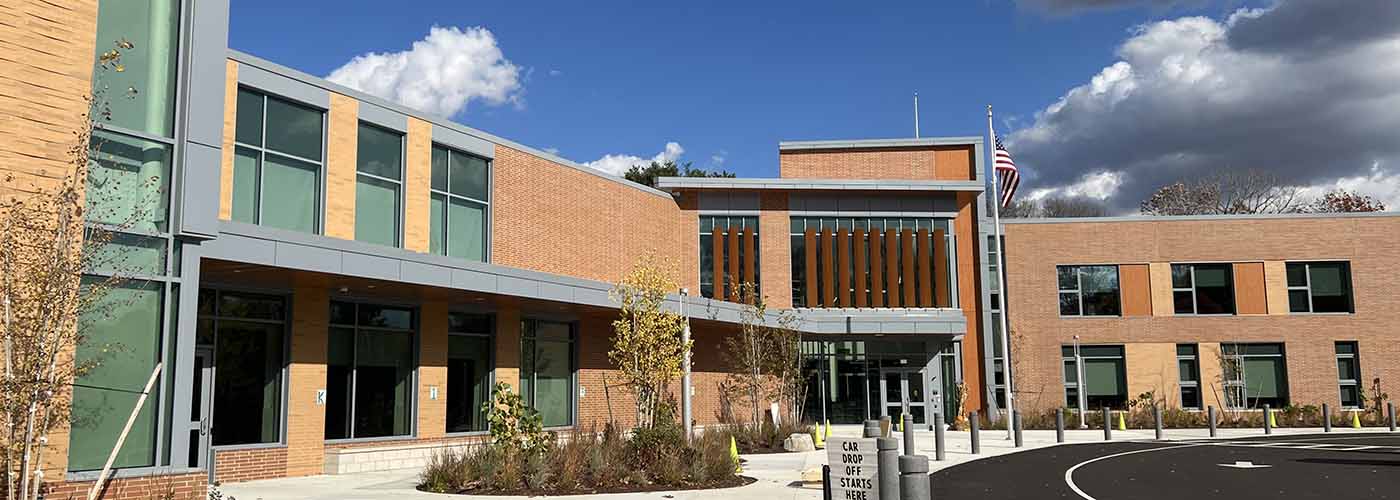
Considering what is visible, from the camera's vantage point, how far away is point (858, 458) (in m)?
10.4

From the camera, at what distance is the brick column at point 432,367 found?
23406 mm

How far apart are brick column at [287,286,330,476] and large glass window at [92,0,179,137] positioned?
845cm

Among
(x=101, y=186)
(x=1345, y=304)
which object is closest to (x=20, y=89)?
(x=101, y=186)

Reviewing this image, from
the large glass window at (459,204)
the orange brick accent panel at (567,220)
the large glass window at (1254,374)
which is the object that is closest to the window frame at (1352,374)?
the large glass window at (1254,374)

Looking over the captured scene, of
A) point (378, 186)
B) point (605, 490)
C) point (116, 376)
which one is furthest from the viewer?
point (378, 186)

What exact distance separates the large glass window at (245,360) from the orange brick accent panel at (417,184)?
169 inches

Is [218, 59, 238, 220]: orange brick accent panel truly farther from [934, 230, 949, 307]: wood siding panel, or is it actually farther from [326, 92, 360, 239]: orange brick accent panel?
[934, 230, 949, 307]: wood siding panel

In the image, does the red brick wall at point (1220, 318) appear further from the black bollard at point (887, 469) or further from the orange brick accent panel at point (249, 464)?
the black bollard at point (887, 469)

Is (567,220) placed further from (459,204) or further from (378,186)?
(378,186)

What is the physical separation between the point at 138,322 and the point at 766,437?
1631 cm

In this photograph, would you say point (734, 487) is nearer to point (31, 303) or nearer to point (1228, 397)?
point (31, 303)

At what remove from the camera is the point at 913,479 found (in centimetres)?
838

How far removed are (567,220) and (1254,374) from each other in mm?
27620

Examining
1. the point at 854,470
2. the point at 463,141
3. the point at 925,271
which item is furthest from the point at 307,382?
the point at 925,271
